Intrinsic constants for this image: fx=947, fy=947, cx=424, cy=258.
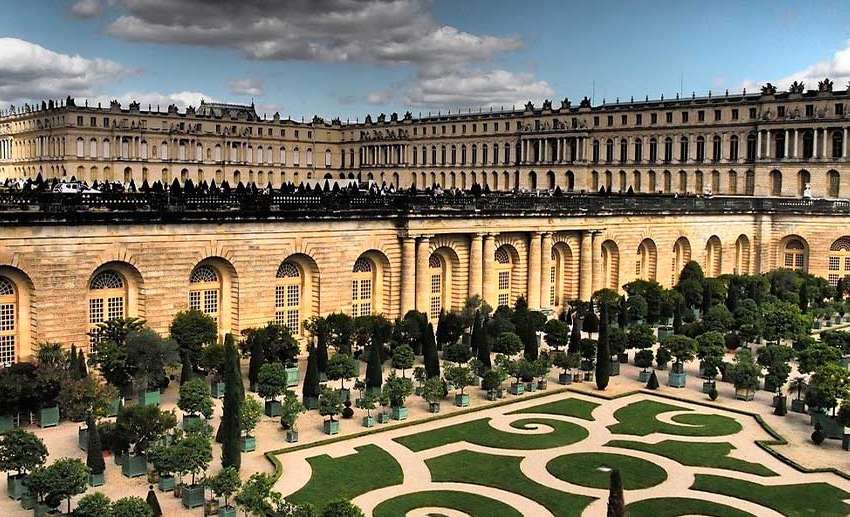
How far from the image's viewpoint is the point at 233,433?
2584 centimetres

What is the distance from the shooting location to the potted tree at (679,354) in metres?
38.2

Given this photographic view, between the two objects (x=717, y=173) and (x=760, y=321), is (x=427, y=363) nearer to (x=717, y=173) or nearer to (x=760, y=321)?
(x=760, y=321)

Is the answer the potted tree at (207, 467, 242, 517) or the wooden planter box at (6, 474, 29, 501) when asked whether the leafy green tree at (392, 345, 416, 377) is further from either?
the wooden planter box at (6, 474, 29, 501)

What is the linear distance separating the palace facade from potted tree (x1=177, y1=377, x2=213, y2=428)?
9.30 metres

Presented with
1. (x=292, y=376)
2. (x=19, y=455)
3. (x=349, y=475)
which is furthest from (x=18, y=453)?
(x=292, y=376)

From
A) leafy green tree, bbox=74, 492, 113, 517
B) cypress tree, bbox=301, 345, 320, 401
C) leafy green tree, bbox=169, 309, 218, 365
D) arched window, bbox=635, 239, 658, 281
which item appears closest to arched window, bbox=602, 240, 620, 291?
arched window, bbox=635, 239, 658, 281

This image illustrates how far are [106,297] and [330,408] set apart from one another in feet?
43.6

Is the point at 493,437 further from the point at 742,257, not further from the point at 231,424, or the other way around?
the point at 742,257

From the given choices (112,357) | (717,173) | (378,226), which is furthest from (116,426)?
(717,173)

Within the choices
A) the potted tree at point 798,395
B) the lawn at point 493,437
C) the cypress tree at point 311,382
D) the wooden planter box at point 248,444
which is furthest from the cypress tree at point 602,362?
the wooden planter box at point 248,444

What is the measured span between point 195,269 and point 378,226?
10.0m

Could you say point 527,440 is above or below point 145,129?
below

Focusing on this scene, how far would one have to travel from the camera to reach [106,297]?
3825 cm

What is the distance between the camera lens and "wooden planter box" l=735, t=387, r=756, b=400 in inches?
1416
